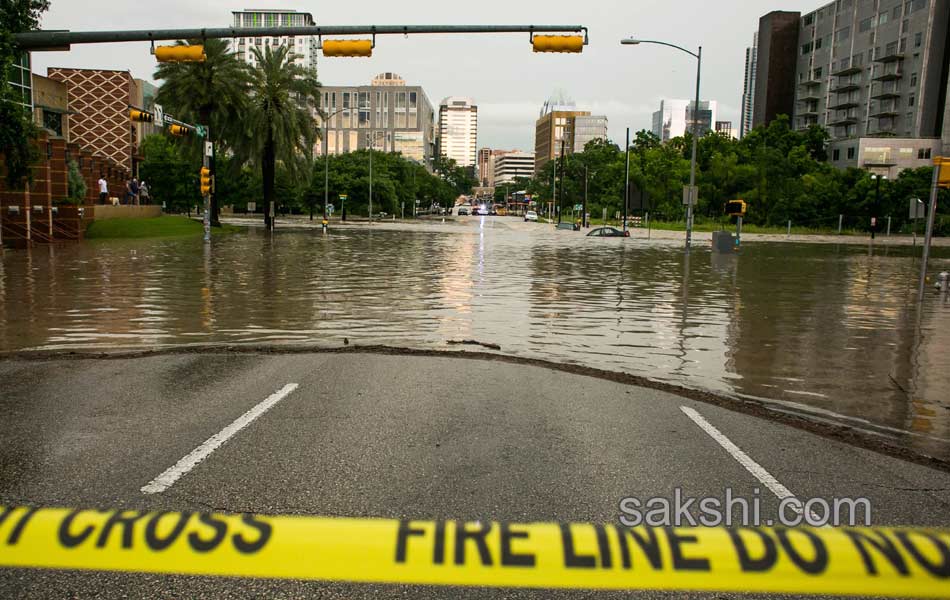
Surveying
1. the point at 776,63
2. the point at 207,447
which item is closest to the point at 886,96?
the point at 776,63

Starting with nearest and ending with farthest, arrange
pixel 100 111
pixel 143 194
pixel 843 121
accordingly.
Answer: pixel 143 194, pixel 100 111, pixel 843 121

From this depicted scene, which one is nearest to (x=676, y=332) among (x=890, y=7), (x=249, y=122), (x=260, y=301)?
(x=260, y=301)

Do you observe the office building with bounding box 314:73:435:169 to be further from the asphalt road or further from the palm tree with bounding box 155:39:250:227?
the asphalt road

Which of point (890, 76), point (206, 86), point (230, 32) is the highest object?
point (890, 76)

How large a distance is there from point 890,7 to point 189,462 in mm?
108555

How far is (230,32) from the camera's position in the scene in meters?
17.2

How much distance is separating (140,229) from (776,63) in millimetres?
101037

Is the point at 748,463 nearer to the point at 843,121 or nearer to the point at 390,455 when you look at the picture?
the point at 390,455

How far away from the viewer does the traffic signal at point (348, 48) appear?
16.9 m

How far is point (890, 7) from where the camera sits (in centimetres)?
9350

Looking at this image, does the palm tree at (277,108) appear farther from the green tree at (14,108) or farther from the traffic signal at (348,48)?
the traffic signal at (348,48)

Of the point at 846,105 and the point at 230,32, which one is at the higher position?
the point at 846,105

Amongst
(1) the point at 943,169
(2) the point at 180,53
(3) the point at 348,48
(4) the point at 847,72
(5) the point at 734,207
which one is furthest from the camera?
(4) the point at 847,72

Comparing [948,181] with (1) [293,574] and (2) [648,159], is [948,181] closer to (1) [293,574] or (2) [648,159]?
(1) [293,574]
